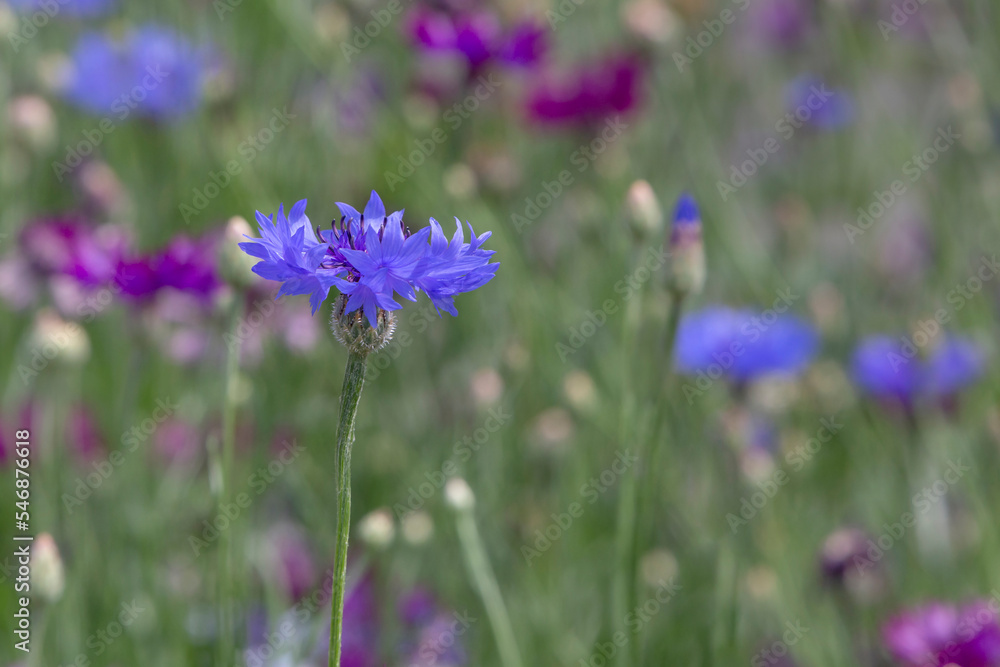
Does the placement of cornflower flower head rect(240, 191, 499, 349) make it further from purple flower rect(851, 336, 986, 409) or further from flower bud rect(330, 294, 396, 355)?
purple flower rect(851, 336, 986, 409)

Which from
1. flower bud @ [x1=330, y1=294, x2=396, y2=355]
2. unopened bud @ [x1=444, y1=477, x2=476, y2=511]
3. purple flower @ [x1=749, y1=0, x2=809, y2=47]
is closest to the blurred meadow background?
unopened bud @ [x1=444, y1=477, x2=476, y2=511]

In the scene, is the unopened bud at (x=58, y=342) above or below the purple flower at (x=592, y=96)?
below

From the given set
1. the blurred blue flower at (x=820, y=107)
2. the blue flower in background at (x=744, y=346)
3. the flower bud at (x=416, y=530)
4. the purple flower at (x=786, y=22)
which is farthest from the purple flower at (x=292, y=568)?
the purple flower at (x=786, y=22)

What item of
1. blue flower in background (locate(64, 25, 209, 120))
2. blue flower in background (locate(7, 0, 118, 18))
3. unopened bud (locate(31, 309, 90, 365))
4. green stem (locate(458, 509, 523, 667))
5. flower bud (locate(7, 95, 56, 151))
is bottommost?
green stem (locate(458, 509, 523, 667))

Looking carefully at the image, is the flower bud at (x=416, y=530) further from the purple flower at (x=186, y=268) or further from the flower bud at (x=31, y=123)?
the flower bud at (x=31, y=123)

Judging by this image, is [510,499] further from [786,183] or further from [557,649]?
[786,183]

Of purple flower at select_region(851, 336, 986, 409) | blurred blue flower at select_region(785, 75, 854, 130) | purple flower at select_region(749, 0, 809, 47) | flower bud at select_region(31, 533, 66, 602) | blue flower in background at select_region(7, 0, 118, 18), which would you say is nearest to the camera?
flower bud at select_region(31, 533, 66, 602)
